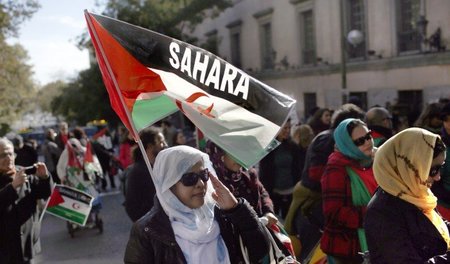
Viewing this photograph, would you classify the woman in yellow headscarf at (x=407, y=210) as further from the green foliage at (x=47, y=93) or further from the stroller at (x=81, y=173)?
the green foliage at (x=47, y=93)

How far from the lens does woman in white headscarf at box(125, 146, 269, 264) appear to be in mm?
2756

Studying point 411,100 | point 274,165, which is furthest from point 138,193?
point 411,100

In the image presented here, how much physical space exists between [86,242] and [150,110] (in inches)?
227

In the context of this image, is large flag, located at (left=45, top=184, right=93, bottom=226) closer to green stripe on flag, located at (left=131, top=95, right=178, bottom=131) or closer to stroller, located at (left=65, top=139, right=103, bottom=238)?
green stripe on flag, located at (left=131, top=95, right=178, bottom=131)

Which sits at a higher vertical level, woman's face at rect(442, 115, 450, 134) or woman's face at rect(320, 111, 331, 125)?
woman's face at rect(442, 115, 450, 134)

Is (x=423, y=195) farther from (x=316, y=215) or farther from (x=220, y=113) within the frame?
(x=316, y=215)

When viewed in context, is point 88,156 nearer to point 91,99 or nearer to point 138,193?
point 138,193

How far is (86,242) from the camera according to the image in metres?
8.70

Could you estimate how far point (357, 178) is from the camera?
12.8 ft

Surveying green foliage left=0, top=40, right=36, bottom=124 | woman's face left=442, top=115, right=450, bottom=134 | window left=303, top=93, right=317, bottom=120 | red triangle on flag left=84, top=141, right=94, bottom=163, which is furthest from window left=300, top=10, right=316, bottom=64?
woman's face left=442, top=115, right=450, bottom=134

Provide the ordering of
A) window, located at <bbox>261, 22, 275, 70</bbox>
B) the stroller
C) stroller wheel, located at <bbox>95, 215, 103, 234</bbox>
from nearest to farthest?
the stroller → stroller wheel, located at <bbox>95, 215, 103, 234</bbox> → window, located at <bbox>261, 22, 275, 70</bbox>

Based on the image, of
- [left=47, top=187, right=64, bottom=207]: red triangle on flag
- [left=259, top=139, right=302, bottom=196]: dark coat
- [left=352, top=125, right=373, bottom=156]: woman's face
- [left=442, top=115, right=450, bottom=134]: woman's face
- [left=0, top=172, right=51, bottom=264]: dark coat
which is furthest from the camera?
[left=259, top=139, right=302, bottom=196]: dark coat

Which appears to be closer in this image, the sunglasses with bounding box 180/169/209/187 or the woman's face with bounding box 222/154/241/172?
the sunglasses with bounding box 180/169/209/187

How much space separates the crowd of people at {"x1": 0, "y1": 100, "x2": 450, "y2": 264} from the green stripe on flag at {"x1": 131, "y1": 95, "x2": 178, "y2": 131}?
8.7 inches
